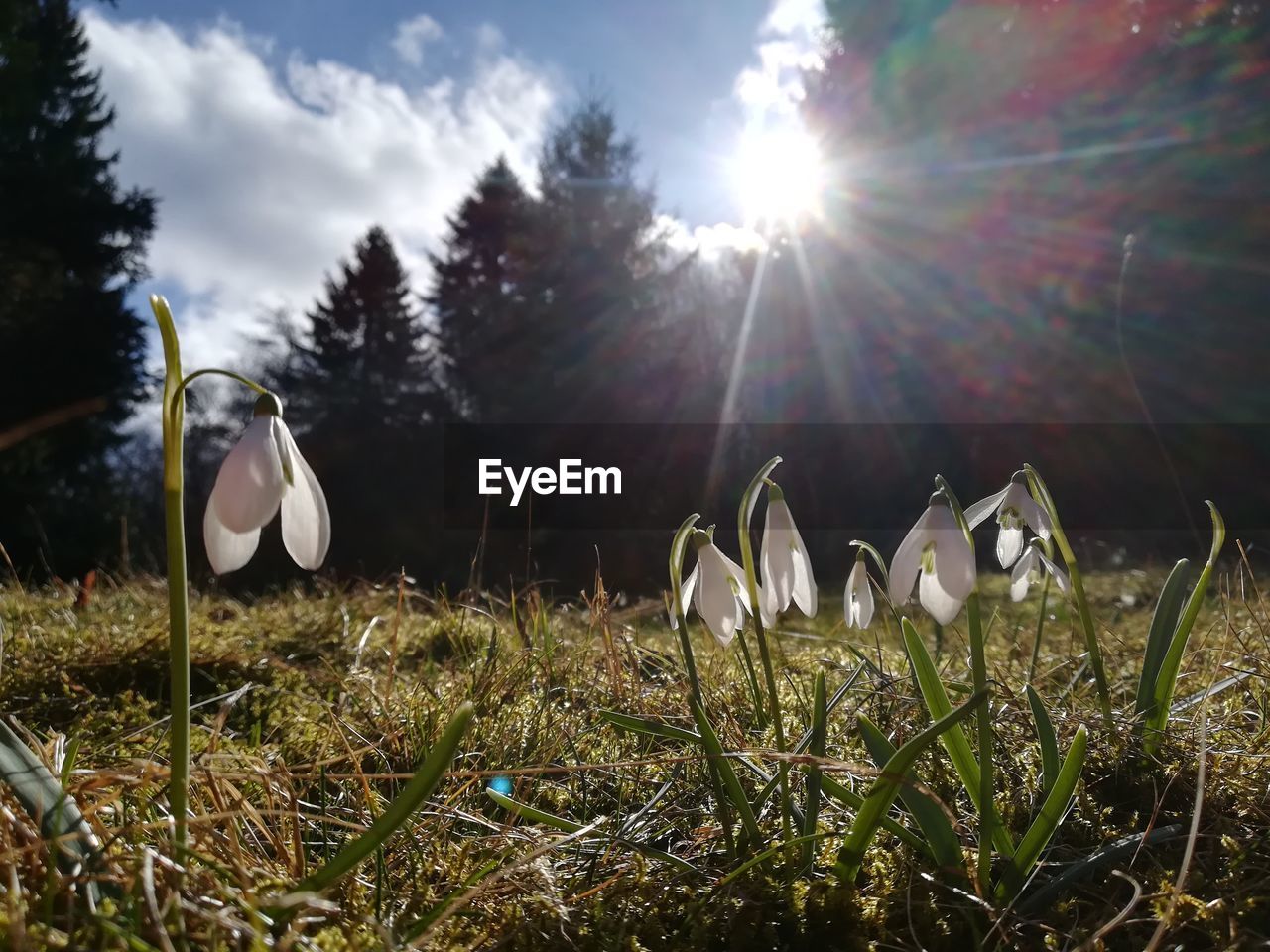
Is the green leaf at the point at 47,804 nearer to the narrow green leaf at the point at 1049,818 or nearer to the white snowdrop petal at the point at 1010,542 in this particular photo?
the narrow green leaf at the point at 1049,818

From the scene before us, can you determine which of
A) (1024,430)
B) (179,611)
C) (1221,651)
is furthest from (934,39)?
(179,611)

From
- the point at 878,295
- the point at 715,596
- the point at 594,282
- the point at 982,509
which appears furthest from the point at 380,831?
the point at 594,282

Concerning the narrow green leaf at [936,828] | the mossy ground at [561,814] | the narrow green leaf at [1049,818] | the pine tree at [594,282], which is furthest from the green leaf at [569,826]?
the pine tree at [594,282]

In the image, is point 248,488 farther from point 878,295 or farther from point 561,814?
point 878,295

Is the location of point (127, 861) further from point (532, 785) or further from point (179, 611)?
point (532, 785)

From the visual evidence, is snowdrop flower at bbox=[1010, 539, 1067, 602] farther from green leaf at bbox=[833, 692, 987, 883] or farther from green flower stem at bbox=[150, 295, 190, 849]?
green flower stem at bbox=[150, 295, 190, 849]

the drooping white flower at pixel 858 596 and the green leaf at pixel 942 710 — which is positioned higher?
the drooping white flower at pixel 858 596

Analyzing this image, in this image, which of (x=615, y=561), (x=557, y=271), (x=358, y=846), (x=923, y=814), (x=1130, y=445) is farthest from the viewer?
(x=557, y=271)
